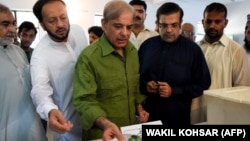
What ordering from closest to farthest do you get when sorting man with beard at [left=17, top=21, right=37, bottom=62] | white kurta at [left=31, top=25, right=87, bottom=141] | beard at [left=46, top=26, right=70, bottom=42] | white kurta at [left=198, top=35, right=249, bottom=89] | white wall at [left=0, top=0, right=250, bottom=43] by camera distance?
white kurta at [left=31, top=25, right=87, bottom=141] → beard at [left=46, top=26, right=70, bottom=42] → white kurta at [left=198, top=35, right=249, bottom=89] → man with beard at [left=17, top=21, right=37, bottom=62] → white wall at [left=0, top=0, right=250, bottom=43]

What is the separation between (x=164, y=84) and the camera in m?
1.25

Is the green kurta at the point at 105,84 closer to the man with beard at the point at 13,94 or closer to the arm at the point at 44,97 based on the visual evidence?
the arm at the point at 44,97

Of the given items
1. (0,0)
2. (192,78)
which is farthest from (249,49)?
(0,0)

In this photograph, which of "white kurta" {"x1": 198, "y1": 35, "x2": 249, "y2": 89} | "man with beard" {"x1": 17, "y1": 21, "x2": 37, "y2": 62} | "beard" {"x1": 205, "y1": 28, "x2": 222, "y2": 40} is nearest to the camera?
"white kurta" {"x1": 198, "y1": 35, "x2": 249, "y2": 89}

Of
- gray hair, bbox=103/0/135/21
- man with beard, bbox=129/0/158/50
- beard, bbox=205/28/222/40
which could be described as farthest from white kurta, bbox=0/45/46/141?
beard, bbox=205/28/222/40

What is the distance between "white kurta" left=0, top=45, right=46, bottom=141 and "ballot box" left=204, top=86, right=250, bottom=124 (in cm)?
90

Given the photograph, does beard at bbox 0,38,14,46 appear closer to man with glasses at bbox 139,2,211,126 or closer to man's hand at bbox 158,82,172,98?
man with glasses at bbox 139,2,211,126

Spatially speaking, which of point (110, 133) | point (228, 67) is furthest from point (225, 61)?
point (110, 133)

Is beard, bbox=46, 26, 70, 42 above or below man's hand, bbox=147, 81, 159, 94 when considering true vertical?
above

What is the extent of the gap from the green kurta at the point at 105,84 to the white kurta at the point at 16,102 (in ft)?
1.11

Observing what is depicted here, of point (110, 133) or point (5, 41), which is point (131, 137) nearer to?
point (110, 133)

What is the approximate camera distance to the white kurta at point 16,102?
1262mm

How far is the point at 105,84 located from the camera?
1124 millimetres

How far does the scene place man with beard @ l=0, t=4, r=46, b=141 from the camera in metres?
1.26
